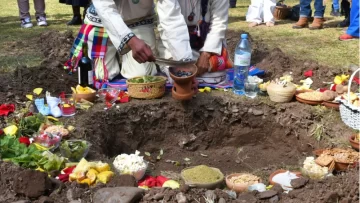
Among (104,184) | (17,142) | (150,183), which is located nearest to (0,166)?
(17,142)

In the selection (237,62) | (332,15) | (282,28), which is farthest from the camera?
(332,15)

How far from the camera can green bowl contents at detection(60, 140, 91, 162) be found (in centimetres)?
436

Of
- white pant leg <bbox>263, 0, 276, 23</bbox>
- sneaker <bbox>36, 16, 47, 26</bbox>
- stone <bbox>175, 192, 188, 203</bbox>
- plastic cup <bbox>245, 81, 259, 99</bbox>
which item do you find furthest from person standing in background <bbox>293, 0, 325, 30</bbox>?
stone <bbox>175, 192, 188, 203</bbox>

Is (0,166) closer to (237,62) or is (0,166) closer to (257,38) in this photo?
(237,62)

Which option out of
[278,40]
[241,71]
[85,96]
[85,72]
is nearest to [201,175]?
[85,96]

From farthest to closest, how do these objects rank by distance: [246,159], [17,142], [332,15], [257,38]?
[332,15], [257,38], [246,159], [17,142]

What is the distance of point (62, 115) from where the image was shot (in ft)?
17.2

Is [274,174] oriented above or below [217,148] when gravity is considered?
above

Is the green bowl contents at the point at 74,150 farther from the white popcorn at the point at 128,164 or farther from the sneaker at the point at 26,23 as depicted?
the sneaker at the point at 26,23

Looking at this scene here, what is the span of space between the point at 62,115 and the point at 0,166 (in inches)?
54.3

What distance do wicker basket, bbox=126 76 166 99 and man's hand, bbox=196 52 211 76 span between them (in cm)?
60

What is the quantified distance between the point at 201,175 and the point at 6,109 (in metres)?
2.23

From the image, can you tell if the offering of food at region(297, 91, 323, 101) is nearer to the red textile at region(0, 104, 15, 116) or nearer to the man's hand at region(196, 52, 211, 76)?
the man's hand at region(196, 52, 211, 76)

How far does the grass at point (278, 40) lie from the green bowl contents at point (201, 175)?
341cm
